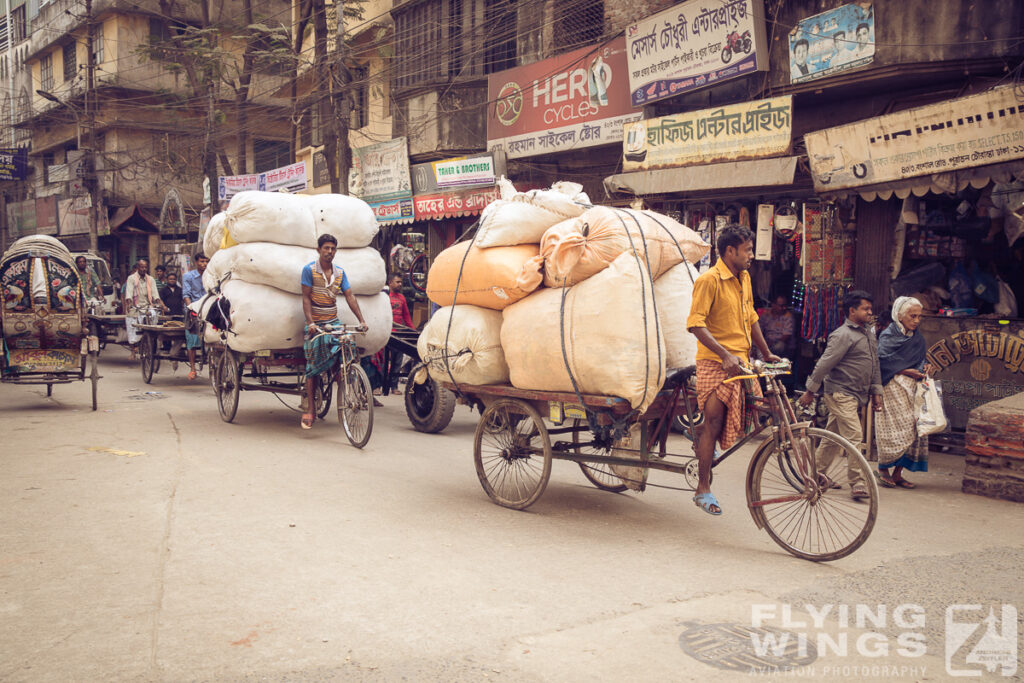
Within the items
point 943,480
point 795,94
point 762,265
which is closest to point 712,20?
point 795,94

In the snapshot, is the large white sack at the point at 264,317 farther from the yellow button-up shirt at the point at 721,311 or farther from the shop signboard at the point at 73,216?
the shop signboard at the point at 73,216

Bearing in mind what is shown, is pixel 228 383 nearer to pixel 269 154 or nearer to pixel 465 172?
pixel 465 172

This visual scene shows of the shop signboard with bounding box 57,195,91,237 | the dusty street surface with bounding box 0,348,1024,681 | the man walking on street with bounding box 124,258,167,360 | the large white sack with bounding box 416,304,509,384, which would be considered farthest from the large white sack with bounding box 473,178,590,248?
the shop signboard with bounding box 57,195,91,237

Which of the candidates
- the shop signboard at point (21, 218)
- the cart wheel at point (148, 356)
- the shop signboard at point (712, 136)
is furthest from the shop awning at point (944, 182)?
the shop signboard at point (21, 218)

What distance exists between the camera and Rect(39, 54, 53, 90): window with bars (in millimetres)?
36969

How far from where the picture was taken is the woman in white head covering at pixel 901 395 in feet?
22.3

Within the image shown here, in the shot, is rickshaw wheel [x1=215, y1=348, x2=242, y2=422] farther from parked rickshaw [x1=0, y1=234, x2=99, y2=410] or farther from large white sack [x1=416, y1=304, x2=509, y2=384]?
large white sack [x1=416, y1=304, x2=509, y2=384]

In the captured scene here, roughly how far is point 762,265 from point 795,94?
2271mm

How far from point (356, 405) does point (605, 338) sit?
3776mm

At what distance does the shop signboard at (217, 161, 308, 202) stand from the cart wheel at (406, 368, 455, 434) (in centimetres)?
1284

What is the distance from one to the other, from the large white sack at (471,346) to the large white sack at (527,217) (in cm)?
54

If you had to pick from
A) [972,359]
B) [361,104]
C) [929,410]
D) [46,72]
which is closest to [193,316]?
[929,410]

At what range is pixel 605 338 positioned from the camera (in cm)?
502

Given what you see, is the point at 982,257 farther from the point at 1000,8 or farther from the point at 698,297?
the point at 698,297
